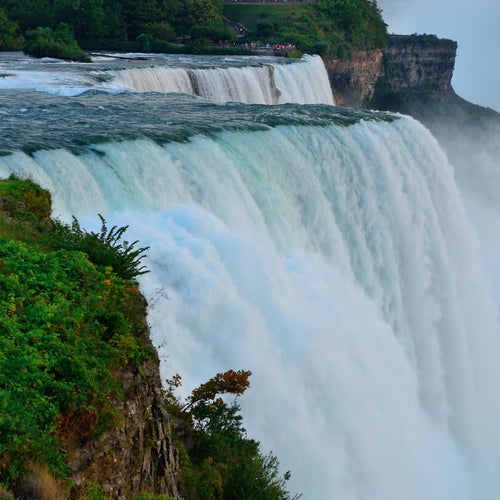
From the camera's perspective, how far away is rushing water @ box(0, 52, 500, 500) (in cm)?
1203

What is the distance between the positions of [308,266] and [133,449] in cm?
914

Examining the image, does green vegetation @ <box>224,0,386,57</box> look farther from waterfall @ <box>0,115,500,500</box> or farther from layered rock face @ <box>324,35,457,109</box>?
waterfall @ <box>0,115,500,500</box>

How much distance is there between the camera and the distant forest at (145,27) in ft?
162

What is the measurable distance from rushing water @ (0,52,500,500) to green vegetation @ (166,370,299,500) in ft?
2.21

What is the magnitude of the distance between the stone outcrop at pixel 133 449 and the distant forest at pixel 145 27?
38.8m

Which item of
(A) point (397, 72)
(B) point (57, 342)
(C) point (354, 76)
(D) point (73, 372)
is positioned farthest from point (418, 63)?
(D) point (73, 372)

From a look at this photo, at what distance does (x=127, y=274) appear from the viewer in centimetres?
948

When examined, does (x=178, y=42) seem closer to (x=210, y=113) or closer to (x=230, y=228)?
(x=210, y=113)

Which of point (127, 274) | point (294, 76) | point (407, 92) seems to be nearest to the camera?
point (127, 274)

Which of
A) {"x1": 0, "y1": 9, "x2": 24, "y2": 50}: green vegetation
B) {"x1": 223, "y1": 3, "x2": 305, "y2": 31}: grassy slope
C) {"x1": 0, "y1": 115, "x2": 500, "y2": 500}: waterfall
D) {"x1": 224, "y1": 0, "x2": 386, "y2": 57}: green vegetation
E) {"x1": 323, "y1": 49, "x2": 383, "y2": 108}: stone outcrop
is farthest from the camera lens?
{"x1": 223, "y1": 3, "x2": 305, "y2": 31}: grassy slope

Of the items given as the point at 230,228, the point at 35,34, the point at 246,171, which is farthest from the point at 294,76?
the point at 230,228

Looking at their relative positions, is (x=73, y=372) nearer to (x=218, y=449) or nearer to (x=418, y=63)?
(x=218, y=449)

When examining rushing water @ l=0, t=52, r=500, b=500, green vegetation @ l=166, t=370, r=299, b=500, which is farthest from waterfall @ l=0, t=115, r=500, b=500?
green vegetation @ l=166, t=370, r=299, b=500

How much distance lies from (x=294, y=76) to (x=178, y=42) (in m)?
15.8
